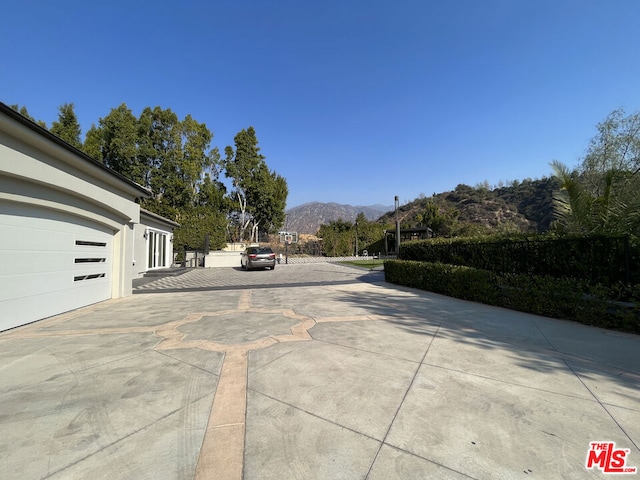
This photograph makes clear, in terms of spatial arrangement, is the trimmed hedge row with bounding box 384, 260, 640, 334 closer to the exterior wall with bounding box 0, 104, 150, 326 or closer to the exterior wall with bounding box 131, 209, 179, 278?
the exterior wall with bounding box 0, 104, 150, 326

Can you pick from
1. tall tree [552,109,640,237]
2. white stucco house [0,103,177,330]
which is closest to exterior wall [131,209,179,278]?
white stucco house [0,103,177,330]

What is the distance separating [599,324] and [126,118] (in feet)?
89.6

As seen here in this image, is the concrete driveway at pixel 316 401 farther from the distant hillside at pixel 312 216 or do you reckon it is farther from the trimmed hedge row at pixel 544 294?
the distant hillside at pixel 312 216

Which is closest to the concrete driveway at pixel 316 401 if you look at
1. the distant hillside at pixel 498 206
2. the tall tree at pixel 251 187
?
the tall tree at pixel 251 187

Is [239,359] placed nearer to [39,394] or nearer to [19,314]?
[39,394]

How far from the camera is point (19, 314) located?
5.27 m

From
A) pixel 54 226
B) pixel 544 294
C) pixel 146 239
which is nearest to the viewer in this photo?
pixel 544 294

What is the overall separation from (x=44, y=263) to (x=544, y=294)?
1002cm

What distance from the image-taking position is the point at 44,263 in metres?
5.76

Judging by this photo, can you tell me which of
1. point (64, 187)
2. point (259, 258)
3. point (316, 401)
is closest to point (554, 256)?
point (316, 401)

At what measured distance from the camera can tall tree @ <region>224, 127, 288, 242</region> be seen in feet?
90.6

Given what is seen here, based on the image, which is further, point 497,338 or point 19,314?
point 19,314

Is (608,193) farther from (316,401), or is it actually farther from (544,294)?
(316,401)

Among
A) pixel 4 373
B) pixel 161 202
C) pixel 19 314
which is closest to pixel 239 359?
pixel 4 373
